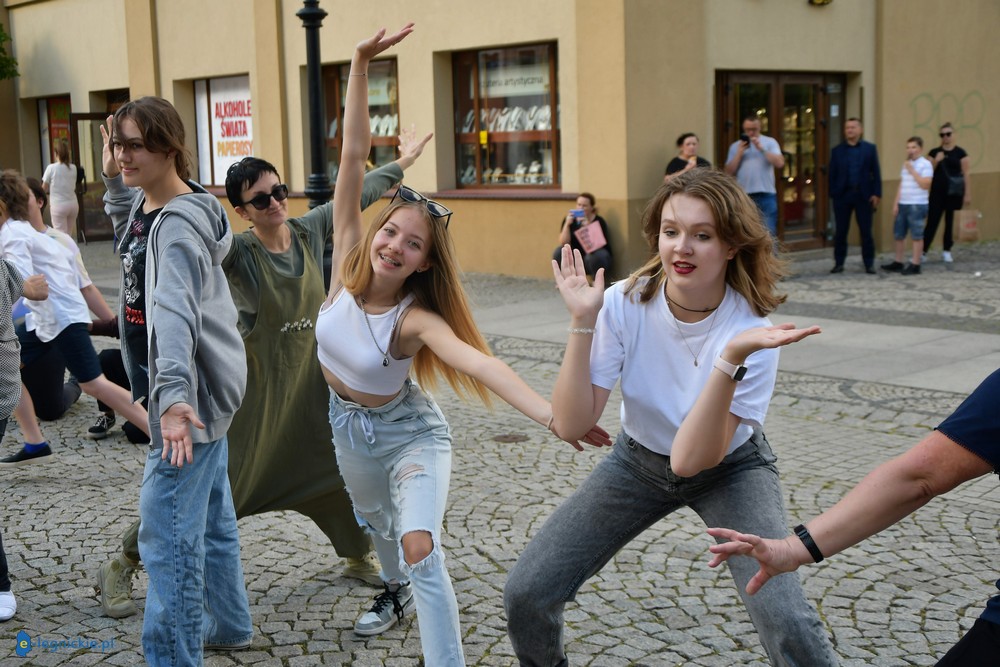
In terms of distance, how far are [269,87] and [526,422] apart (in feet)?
41.2

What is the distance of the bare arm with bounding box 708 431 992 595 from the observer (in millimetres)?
2203

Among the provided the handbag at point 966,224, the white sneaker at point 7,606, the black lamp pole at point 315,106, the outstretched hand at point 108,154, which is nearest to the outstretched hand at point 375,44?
the outstretched hand at point 108,154

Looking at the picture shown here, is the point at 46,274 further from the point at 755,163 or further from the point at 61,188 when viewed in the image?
the point at 755,163

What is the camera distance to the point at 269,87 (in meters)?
18.5

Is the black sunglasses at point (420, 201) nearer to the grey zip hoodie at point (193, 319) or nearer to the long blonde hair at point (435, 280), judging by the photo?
the long blonde hair at point (435, 280)

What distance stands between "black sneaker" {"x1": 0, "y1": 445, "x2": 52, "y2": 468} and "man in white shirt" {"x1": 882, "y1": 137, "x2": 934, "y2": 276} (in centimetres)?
1113

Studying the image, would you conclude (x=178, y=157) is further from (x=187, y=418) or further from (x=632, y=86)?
(x=632, y=86)

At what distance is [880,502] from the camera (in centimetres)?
231

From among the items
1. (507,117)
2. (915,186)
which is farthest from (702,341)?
(507,117)

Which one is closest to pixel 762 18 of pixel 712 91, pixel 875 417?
pixel 712 91

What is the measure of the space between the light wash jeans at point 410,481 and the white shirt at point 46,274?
3.57 metres

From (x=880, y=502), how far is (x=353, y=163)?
7.59 feet

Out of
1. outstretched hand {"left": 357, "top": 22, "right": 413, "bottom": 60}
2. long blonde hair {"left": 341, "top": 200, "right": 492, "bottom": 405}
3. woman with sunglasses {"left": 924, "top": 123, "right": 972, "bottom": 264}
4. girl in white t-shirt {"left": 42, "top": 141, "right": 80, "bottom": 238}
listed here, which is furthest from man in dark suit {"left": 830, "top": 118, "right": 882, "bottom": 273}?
long blonde hair {"left": 341, "top": 200, "right": 492, "bottom": 405}
